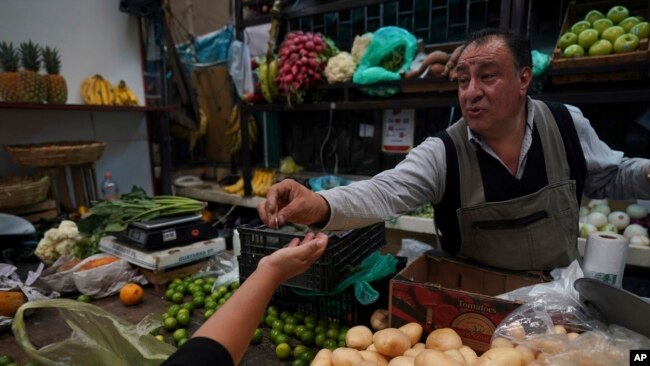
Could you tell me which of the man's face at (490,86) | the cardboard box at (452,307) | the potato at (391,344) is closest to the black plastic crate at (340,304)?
the cardboard box at (452,307)

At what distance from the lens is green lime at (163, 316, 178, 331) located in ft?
5.91

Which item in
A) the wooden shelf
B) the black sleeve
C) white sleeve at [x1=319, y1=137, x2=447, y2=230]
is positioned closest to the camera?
the black sleeve

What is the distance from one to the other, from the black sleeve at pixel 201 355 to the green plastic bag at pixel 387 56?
2994 mm

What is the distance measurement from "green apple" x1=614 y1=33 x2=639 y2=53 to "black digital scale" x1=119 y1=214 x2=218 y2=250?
311 centimetres

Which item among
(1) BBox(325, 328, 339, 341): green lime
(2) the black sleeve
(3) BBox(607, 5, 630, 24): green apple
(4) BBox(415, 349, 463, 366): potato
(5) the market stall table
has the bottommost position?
(5) the market stall table

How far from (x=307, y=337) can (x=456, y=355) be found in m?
0.72

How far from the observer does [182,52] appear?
5.76 meters

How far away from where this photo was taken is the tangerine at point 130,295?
7.02 ft

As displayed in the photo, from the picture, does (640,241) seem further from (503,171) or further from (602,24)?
(503,171)

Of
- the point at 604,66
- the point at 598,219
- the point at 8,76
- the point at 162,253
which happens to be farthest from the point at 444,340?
the point at 8,76

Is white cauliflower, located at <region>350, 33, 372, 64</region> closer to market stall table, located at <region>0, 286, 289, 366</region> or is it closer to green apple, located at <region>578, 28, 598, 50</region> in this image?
green apple, located at <region>578, 28, 598, 50</region>

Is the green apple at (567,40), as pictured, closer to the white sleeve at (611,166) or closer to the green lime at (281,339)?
the white sleeve at (611,166)

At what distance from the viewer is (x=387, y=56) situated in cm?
354

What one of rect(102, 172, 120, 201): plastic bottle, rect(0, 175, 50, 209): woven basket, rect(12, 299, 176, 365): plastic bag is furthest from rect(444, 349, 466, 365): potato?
rect(102, 172, 120, 201): plastic bottle
